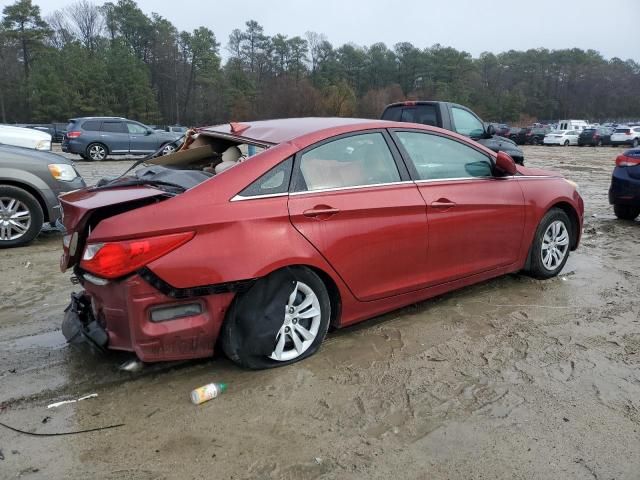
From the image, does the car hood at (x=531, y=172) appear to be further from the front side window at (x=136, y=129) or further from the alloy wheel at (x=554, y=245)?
the front side window at (x=136, y=129)

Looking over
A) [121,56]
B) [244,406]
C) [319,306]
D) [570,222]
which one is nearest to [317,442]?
[244,406]

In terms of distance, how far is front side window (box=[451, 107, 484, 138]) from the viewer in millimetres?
10180

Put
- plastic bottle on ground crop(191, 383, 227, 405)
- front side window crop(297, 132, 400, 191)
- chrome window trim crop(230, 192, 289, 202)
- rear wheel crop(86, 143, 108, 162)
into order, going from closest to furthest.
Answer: plastic bottle on ground crop(191, 383, 227, 405) < chrome window trim crop(230, 192, 289, 202) < front side window crop(297, 132, 400, 191) < rear wheel crop(86, 143, 108, 162)

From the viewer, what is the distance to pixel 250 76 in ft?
269

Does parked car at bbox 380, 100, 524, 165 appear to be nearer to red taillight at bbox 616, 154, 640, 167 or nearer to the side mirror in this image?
red taillight at bbox 616, 154, 640, 167

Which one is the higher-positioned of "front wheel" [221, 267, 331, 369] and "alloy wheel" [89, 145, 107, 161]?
"front wheel" [221, 267, 331, 369]

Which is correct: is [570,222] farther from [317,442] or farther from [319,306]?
[317,442]

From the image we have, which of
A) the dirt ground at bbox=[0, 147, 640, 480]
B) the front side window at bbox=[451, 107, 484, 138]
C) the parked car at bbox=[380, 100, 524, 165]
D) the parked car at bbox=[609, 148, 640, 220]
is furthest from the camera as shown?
the front side window at bbox=[451, 107, 484, 138]

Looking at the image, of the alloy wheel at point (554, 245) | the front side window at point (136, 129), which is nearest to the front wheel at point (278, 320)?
the alloy wheel at point (554, 245)

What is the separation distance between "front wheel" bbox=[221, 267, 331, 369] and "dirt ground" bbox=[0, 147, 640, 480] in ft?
0.40

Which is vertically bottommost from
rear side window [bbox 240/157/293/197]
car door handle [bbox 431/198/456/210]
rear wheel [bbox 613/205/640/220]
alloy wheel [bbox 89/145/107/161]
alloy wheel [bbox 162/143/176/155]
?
alloy wheel [bbox 89/145/107/161]

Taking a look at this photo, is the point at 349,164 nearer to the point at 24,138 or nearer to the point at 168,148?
the point at 168,148

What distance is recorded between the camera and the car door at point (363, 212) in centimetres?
331

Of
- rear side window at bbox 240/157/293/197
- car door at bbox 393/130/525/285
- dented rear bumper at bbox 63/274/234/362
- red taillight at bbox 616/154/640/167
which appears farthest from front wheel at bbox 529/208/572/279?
red taillight at bbox 616/154/640/167
